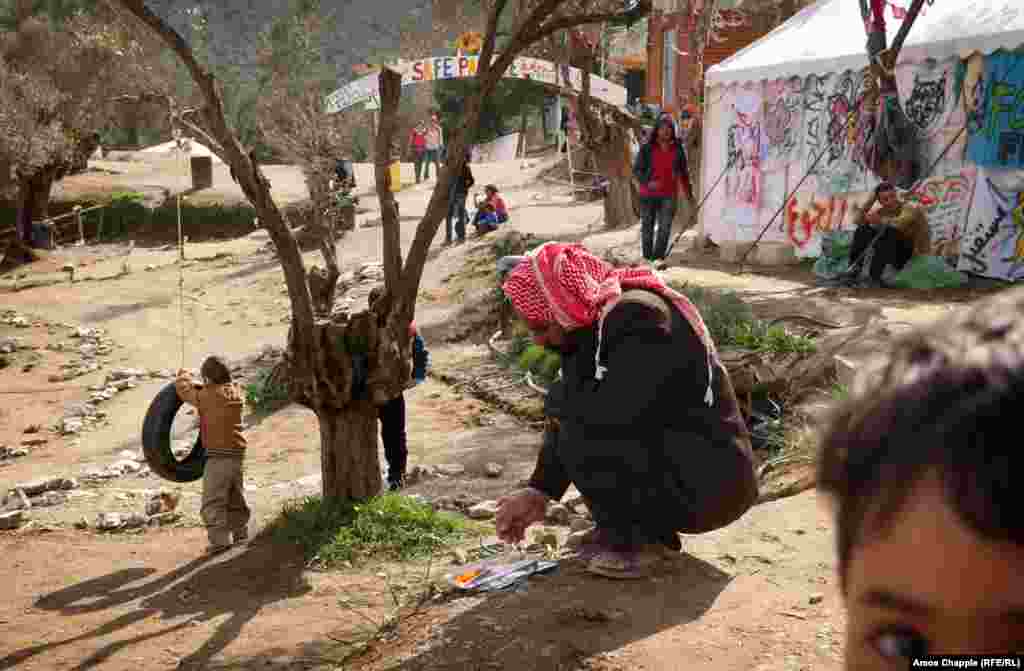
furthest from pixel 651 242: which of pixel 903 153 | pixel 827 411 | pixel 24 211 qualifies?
pixel 24 211

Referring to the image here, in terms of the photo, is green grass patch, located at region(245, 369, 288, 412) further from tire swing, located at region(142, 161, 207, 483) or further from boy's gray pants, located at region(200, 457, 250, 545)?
boy's gray pants, located at region(200, 457, 250, 545)

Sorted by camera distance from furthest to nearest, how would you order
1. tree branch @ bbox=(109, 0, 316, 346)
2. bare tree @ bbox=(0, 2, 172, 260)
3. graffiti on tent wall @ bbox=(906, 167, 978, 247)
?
bare tree @ bbox=(0, 2, 172, 260) < graffiti on tent wall @ bbox=(906, 167, 978, 247) < tree branch @ bbox=(109, 0, 316, 346)

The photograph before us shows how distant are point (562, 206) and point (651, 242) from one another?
9.69 meters

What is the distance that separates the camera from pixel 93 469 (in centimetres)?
884

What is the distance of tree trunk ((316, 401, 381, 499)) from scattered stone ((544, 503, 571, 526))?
96cm

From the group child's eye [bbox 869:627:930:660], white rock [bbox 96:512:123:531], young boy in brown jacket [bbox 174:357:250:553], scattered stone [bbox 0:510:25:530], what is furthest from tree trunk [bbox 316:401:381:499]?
child's eye [bbox 869:627:930:660]

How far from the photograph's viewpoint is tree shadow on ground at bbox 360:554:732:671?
11.2 feet

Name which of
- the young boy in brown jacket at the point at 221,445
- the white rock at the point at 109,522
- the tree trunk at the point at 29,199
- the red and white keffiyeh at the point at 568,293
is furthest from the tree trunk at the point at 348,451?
the tree trunk at the point at 29,199

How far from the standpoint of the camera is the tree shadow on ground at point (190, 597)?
441cm

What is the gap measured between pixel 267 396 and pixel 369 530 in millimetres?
5783

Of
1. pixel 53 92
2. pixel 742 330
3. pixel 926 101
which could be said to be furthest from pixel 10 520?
pixel 53 92

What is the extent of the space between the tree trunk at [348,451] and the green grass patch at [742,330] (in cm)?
314

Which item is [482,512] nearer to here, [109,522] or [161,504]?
[161,504]

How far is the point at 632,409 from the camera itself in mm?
3559
